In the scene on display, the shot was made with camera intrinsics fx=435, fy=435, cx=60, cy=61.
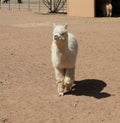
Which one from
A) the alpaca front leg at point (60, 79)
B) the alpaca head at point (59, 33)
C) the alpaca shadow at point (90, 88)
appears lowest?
the alpaca shadow at point (90, 88)

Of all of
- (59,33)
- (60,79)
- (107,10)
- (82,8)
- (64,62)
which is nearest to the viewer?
(59,33)

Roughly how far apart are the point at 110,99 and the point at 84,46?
19.1 feet

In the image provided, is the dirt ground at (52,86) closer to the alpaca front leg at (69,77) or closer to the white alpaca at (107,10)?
the alpaca front leg at (69,77)

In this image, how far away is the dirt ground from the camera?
729cm

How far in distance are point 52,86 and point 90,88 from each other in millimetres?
784

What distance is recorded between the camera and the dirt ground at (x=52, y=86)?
287 inches

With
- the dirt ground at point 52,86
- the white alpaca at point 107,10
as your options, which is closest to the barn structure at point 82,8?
the white alpaca at point 107,10

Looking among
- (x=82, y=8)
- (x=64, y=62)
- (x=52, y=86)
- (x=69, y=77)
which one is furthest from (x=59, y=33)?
(x=82, y=8)

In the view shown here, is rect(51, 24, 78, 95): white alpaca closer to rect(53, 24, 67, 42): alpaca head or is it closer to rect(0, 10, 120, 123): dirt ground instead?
rect(53, 24, 67, 42): alpaca head

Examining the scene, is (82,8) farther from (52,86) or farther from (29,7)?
(52,86)

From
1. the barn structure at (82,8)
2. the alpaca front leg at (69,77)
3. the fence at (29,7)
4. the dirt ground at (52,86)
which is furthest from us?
the fence at (29,7)

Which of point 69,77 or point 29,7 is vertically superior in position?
point 29,7

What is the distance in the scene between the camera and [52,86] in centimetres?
897

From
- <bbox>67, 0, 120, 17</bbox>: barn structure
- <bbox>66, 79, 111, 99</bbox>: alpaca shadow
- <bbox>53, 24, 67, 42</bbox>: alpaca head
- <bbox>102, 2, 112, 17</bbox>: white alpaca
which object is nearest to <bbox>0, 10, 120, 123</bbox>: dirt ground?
<bbox>66, 79, 111, 99</bbox>: alpaca shadow
